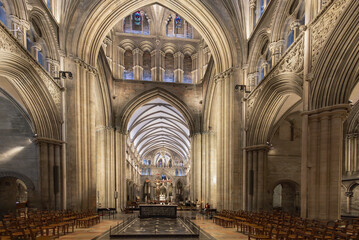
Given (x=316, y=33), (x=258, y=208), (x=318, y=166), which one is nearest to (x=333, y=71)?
(x=316, y=33)

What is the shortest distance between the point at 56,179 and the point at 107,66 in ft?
44.2

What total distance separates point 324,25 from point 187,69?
2208cm

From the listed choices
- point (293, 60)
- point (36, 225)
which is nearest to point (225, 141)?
point (293, 60)

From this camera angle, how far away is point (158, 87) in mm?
28609

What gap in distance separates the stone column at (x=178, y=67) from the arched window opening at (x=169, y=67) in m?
0.43

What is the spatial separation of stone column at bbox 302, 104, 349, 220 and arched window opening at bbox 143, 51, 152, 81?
22.1m


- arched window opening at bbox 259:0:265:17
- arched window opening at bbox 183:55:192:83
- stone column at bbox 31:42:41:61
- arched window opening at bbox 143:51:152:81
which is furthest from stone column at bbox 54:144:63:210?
arched window opening at bbox 183:55:192:83

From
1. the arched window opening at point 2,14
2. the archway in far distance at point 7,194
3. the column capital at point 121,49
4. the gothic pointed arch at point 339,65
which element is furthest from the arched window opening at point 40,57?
the column capital at point 121,49

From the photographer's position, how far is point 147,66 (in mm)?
29875

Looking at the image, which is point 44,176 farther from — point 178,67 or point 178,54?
point 178,54

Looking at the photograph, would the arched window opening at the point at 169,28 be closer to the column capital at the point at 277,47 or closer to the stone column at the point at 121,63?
the stone column at the point at 121,63

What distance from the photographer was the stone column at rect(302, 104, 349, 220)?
8773 mm

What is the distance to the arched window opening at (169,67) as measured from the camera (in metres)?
30.2

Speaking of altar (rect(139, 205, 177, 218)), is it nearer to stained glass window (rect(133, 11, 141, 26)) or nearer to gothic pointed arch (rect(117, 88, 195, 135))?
gothic pointed arch (rect(117, 88, 195, 135))
